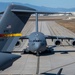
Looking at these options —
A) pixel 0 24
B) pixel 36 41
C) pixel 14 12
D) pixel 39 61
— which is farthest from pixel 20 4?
pixel 36 41

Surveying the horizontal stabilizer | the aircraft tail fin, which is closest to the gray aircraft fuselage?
the aircraft tail fin

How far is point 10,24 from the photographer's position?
1586 cm

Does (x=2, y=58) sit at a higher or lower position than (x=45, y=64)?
higher

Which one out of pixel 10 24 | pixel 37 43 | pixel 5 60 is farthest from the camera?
pixel 37 43

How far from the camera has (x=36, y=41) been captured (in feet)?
115

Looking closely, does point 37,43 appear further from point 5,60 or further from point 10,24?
point 5,60

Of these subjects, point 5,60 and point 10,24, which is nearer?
point 5,60

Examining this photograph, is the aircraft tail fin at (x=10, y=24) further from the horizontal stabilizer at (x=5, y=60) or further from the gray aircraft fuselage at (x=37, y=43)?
the gray aircraft fuselage at (x=37, y=43)

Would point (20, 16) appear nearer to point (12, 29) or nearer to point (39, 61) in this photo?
point (12, 29)

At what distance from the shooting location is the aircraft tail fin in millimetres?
15391

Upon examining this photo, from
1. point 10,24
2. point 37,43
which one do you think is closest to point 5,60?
point 10,24

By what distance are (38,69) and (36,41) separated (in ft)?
28.9

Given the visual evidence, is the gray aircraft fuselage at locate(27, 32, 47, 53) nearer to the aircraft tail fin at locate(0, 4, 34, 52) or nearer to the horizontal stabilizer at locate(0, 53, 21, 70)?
the aircraft tail fin at locate(0, 4, 34, 52)

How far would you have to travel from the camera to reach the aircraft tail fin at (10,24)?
1539 cm
